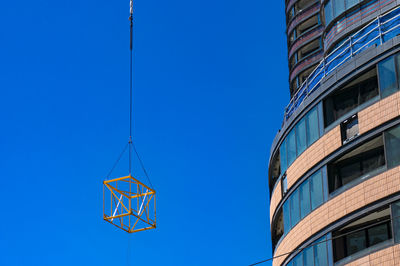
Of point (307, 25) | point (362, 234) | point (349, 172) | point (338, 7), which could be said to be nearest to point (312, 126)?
point (349, 172)

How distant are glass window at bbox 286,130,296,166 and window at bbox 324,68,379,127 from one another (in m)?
3.14

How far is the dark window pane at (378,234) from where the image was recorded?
3662 centimetres

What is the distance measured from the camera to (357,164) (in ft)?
131

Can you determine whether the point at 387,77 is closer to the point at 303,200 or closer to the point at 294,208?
the point at 303,200

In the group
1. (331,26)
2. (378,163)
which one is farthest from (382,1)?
(378,163)

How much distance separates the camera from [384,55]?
1497 inches

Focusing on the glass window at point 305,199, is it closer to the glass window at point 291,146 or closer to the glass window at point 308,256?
the glass window at point 308,256

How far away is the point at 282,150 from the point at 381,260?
12.1m

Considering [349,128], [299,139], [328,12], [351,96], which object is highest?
[328,12]

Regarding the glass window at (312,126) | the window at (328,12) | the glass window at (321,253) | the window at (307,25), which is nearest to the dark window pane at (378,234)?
the glass window at (321,253)

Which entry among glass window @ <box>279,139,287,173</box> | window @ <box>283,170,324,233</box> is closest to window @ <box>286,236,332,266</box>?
window @ <box>283,170,324,233</box>

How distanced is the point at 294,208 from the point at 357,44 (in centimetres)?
901

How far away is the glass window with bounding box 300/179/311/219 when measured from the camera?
41.9 m

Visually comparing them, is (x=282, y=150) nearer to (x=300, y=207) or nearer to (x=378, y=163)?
(x=300, y=207)
